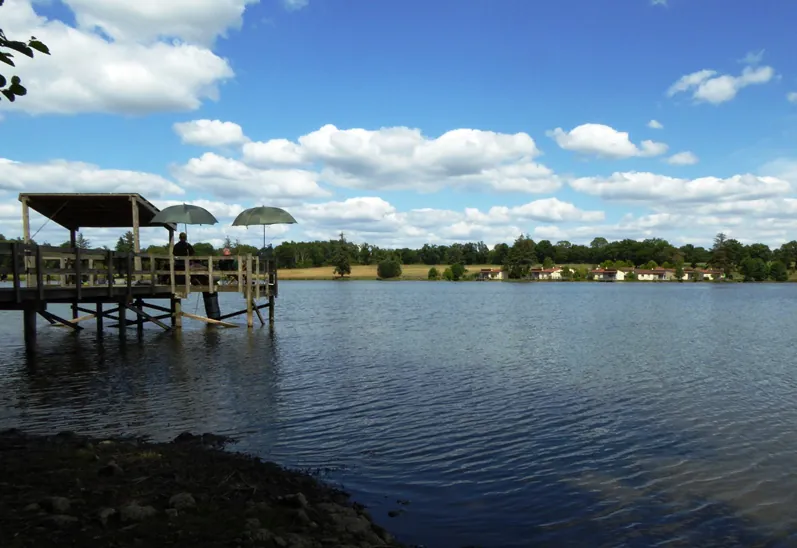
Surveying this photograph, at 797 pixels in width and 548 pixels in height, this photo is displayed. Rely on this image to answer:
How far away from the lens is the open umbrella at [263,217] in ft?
96.5

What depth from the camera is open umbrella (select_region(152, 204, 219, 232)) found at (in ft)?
90.8

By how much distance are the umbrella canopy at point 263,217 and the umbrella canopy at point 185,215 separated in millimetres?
1521

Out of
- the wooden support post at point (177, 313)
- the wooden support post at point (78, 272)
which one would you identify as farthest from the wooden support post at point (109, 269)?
the wooden support post at point (177, 313)

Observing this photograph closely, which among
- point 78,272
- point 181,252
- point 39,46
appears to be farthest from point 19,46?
point 181,252

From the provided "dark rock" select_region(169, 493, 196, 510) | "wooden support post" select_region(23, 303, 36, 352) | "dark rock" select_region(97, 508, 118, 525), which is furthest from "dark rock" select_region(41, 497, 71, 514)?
"wooden support post" select_region(23, 303, 36, 352)

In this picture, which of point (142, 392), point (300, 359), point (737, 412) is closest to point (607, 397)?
point (737, 412)

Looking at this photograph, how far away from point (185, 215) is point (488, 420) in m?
19.5

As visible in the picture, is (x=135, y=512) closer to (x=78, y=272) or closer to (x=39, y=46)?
(x=39, y=46)

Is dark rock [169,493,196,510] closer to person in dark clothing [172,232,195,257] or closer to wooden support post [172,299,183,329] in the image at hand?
person in dark clothing [172,232,195,257]

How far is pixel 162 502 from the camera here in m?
6.80

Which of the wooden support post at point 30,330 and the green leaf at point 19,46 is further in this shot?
the wooden support post at point 30,330

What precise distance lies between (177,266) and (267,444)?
66.7 feet

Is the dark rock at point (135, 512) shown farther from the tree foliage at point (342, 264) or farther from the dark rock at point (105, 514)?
the tree foliage at point (342, 264)

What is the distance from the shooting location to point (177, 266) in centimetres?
2945
